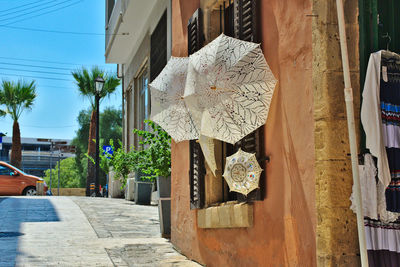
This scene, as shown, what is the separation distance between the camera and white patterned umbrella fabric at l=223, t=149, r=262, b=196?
5.25 meters

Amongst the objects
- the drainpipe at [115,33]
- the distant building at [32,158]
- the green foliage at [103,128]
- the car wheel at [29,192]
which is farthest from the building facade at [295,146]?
the distant building at [32,158]

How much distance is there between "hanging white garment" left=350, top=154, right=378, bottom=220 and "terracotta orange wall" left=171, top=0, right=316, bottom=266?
0.45 meters

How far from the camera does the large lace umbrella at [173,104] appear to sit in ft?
20.9

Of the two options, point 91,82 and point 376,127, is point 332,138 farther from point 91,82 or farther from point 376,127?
point 91,82

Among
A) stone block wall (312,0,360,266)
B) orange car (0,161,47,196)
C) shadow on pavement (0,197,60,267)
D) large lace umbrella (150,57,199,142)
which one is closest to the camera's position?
stone block wall (312,0,360,266)

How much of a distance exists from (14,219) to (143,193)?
4840mm

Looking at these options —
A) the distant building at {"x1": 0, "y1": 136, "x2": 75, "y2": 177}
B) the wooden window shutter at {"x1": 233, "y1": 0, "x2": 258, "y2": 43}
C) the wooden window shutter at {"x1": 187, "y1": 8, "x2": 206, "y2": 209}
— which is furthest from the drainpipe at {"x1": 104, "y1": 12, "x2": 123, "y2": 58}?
the distant building at {"x1": 0, "y1": 136, "x2": 75, "y2": 177}

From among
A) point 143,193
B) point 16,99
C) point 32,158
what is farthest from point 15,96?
point 32,158

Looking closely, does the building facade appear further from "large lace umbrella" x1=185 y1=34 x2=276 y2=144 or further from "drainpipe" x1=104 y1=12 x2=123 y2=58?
"drainpipe" x1=104 y1=12 x2=123 y2=58

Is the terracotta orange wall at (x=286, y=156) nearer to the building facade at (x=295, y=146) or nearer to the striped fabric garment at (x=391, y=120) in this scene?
the building facade at (x=295, y=146)

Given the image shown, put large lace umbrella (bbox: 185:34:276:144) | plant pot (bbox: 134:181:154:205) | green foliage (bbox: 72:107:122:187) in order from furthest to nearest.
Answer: green foliage (bbox: 72:107:122:187) → plant pot (bbox: 134:181:154:205) → large lace umbrella (bbox: 185:34:276:144)

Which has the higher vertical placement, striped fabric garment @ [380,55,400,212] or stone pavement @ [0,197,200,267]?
striped fabric garment @ [380,55,400,212]

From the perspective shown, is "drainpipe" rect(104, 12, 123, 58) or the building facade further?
"drainpipe" rect(104, 12, 123, 58)

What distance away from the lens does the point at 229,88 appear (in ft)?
17.6
